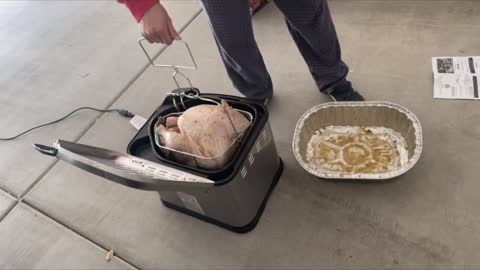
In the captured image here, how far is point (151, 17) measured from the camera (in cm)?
89

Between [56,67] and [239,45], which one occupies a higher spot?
[239,45]

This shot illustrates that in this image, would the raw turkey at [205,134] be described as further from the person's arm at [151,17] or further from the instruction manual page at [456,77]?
the instruction manual page at [456,77]

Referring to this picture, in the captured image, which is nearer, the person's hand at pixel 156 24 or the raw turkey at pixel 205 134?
the person's hand at pixel 156 24

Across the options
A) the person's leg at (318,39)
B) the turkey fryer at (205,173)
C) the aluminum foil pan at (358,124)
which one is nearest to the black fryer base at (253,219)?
the turkey fryer at (205,173)

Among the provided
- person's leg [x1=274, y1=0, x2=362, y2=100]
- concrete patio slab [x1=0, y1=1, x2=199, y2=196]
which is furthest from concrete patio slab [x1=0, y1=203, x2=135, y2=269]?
person's leg [x1=274, y1=0, x2=362, y2=100]

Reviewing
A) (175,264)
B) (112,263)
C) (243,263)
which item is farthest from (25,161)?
(243,263)

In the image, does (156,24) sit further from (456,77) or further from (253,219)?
(456,77)

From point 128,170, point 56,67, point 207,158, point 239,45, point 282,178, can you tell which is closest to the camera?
point 128,170

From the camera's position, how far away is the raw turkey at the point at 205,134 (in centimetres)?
101

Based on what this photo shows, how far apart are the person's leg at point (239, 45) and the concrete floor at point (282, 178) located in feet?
0.49

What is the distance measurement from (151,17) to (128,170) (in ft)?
1.15

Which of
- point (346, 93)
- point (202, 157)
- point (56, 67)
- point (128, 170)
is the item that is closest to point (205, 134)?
point (202, 157)

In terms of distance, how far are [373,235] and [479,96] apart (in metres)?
0.65

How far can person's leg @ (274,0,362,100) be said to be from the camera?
1.16m
